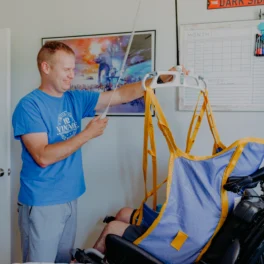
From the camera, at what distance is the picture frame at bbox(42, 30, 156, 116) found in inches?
71.9

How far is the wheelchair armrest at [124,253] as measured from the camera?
1108 millimetres

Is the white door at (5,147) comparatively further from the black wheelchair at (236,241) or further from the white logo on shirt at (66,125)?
the black wheelchair at (236,241)

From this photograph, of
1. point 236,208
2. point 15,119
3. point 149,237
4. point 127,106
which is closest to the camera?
point 236,208

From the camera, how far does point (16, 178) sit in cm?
212

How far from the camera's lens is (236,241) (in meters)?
1.01

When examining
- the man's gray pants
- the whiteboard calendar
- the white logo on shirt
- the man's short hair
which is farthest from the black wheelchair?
the man's short hair

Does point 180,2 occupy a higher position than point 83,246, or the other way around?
point 180,2

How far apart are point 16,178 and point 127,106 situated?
38.0 inches

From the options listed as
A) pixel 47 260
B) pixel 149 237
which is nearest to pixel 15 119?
pixel 47 260

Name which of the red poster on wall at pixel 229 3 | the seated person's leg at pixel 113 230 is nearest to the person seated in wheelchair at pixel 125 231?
the seated person's leg at pixel 113 230

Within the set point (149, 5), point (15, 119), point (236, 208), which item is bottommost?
point (236, 208)

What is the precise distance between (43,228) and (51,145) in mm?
403

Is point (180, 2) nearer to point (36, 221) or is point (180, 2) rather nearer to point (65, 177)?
point (65, 177)

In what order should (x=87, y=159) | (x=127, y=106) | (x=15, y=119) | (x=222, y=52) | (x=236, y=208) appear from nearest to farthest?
(x=236, y=208) < (x=15, y=119) < (x=222, y=52) < (x=127, y=106) < (x=87, y=159)
